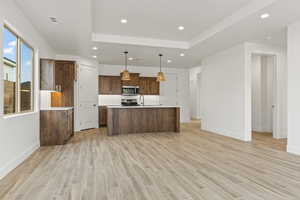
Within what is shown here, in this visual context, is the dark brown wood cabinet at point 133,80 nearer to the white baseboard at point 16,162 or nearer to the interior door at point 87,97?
the interior door at point 87,97

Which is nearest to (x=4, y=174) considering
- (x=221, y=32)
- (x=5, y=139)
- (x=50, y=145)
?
(x=5, y=139)

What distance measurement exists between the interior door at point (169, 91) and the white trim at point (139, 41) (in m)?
3.81

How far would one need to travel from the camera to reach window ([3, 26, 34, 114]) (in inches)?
125

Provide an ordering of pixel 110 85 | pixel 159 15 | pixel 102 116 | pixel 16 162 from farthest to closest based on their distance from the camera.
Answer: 1. pixel 110 85
2. pixel 102 116
3. pixel 159 15
4. pixel 16 162

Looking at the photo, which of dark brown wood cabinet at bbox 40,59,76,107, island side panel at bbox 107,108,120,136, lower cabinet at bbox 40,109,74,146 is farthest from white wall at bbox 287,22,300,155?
dark brown wood cabinet at bbox 40,59,76,107

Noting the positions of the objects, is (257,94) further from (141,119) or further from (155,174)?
(155,174)

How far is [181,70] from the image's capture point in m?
10.1

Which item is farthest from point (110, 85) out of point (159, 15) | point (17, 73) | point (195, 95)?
point (195, 95)

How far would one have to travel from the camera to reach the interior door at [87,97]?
7.33 metres

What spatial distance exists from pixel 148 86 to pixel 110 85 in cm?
184

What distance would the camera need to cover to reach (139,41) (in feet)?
18.8

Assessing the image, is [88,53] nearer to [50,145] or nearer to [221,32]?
[50,145]

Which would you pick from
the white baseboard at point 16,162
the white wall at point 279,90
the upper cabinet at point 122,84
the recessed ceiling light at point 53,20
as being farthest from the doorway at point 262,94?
the white baseboard at point 16,162

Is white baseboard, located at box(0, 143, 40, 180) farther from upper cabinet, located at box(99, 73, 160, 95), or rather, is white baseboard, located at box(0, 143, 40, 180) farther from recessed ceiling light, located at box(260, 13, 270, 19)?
recessed ceiling light, located at box(260, 13, 270, 19)
